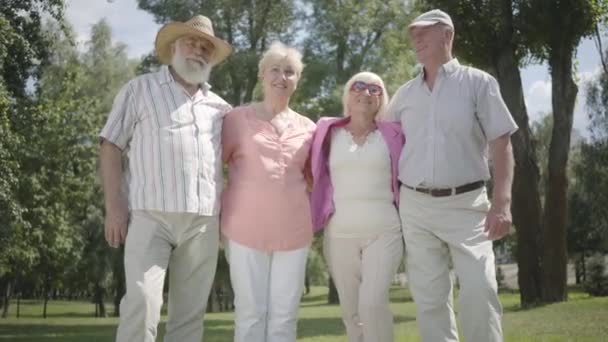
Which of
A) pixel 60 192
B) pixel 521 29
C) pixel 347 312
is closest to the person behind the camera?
pixel 347 312

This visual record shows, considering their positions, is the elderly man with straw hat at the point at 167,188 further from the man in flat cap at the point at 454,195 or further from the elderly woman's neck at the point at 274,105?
the man in flat cap at the point at 454,195

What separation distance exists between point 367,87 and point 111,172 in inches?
82.7

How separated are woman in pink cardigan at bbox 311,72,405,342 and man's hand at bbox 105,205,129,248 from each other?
4.81ft

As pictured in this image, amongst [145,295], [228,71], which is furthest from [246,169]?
[228,71]

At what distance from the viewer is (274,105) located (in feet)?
17.4

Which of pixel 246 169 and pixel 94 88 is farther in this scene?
pixel 94 88

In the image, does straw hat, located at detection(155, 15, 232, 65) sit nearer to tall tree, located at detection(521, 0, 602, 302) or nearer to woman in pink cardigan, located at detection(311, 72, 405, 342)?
woman in pink cardigan, located at detection(311, 72, 405, 342)

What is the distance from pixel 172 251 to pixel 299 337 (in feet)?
28.7

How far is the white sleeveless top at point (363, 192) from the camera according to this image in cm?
529

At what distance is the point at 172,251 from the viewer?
504cm

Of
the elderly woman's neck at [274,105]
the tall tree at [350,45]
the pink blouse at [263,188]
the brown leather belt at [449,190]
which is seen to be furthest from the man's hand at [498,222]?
the tall tree at [350,45]

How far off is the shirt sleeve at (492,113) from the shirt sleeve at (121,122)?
2.56 m

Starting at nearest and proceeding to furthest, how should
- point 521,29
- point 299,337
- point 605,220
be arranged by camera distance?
point 299,337 → point 521,29 → point 605,220

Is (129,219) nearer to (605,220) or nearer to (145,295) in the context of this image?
(145,295)
